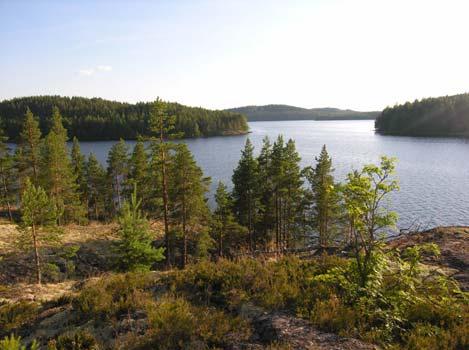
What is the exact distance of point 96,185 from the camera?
158 feet

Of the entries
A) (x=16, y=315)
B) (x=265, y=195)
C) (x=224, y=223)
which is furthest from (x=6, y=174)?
(x=16, y=315)

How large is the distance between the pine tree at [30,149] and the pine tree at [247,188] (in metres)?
22.0

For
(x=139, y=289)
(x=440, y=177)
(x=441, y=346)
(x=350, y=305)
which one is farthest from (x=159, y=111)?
(x=440, y=177)

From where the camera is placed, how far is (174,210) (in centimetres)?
2983

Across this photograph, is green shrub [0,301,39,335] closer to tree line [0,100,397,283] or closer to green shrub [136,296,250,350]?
green shrub [136,296,250,350]

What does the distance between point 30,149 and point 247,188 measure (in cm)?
2507

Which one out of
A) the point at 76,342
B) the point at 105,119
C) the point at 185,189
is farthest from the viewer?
the point at 105,119

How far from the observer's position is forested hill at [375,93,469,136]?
12850cm

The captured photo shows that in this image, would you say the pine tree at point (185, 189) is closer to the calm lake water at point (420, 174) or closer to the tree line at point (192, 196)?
the tree line at point (192, 196)

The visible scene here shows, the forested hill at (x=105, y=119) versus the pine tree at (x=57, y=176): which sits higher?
the forested hill at (x=105, y=119)

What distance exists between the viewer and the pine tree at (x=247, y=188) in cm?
3281

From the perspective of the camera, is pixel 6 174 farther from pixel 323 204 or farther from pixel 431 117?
pixel 431 117

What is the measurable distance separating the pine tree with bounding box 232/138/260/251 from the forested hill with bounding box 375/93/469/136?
125356 millimetres

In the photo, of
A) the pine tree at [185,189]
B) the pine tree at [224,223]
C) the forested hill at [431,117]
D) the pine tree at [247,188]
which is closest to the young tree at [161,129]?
the pine tree at [185,189]
